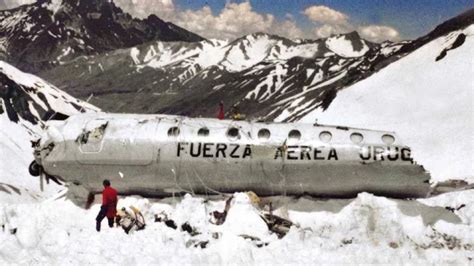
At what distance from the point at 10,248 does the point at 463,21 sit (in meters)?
88.9

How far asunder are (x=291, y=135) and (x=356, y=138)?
2.90 metres

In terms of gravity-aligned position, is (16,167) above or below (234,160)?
above

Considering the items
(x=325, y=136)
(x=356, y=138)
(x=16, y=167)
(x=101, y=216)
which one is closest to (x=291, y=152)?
(x=325, y=136)

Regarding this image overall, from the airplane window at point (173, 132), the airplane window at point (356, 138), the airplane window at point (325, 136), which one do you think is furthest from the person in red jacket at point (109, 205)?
the airplane window at point (356, 138)

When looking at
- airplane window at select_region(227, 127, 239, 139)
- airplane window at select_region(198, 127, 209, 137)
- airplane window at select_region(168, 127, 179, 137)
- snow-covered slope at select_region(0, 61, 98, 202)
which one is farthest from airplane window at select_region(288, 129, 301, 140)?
snow-covered slope at select_region(0, 61, 98, 202)

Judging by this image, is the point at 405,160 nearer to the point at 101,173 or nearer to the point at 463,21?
the point at 101,173

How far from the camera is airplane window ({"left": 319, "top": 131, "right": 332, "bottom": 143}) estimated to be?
23.3 meters

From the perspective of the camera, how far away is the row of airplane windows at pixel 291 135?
23.3 metres

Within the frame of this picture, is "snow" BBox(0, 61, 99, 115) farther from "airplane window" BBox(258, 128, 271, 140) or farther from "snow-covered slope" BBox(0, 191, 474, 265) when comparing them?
"snow-covered slope" BBox(0, 191, 474, 265)

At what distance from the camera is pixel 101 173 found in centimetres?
2373

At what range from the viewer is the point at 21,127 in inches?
4001

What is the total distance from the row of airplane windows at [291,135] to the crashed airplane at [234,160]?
4cm

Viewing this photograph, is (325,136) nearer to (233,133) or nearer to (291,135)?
(291,135)

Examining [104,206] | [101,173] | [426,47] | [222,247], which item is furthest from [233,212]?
[426,47]
